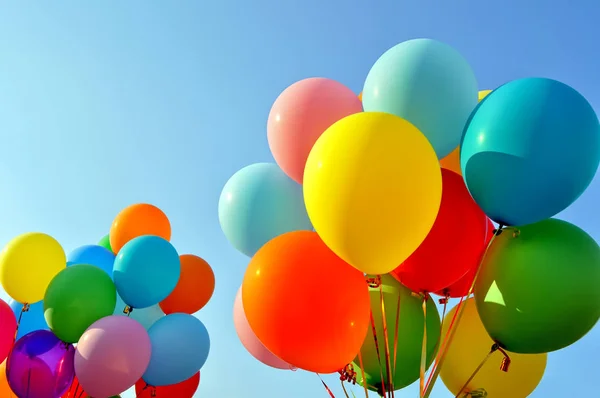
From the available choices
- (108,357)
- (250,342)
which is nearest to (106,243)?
(108,357)

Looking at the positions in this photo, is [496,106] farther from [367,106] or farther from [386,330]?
[386,330]

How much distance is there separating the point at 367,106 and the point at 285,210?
0.89 metres

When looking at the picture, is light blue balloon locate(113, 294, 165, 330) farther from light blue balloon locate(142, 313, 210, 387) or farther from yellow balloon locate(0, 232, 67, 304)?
yellow balloon locate(0, 232, 67, 304)

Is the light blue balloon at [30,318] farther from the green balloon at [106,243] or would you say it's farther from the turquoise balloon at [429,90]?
the turquoise balloon at [429,90]

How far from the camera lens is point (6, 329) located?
4656 millimetres

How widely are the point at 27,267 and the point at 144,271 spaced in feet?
4.24

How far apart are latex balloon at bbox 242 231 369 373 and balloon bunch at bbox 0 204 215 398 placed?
2.20 metres

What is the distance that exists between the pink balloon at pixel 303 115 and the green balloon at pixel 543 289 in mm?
1344

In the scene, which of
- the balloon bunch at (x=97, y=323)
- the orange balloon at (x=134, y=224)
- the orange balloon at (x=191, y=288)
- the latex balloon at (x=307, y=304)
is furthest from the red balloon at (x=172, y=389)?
the latex balloon at (x=307, y=304)

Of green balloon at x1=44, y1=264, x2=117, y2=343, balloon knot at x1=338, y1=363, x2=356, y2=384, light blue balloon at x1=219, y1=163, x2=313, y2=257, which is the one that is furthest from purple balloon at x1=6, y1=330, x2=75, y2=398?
balloon knot at x1=338, y1=363, x2=356, y2=384

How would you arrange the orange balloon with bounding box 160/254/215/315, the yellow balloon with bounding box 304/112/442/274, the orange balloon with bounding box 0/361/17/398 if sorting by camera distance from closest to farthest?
the yellow balloon with bounding box 304/112/442/274 → the orange balloon with bounding box 0/361/17/398 → the orange balloon with bounding box 160/254/215/315

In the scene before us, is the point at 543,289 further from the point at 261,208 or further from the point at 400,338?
the point at 261,208

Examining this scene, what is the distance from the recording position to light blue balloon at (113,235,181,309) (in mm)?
4914

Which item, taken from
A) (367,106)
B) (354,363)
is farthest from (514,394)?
(367,106)
